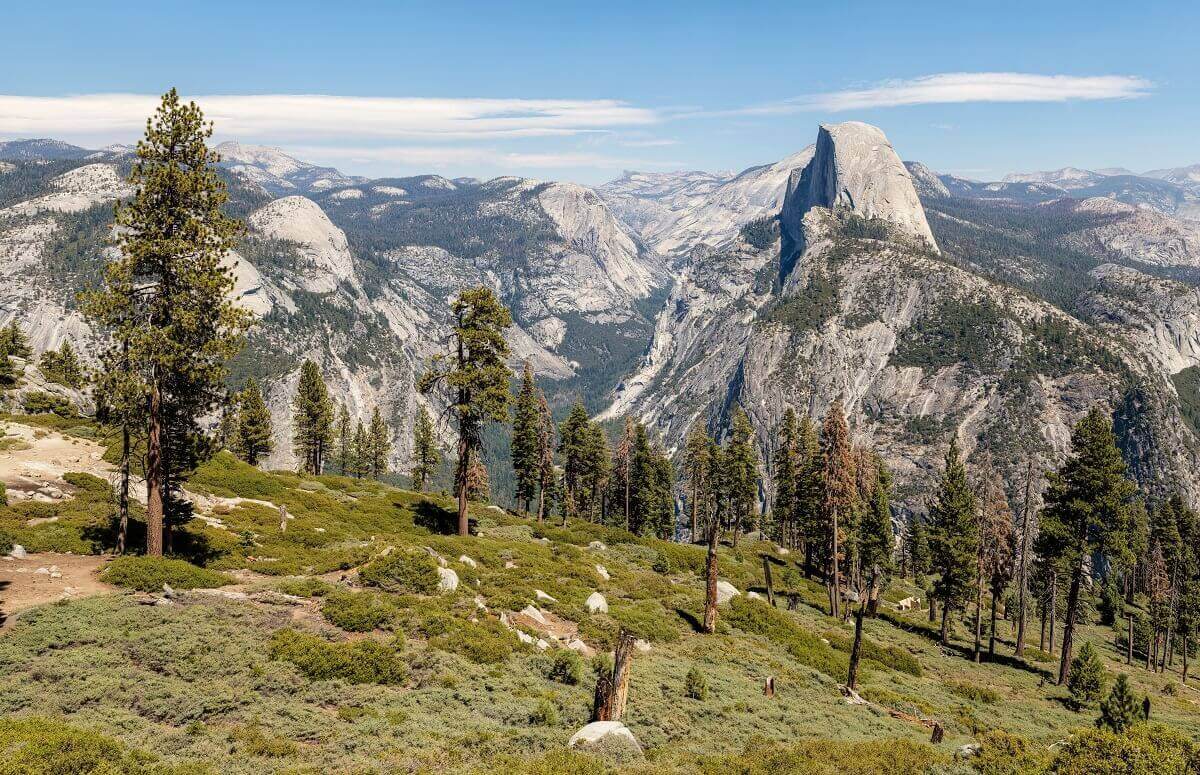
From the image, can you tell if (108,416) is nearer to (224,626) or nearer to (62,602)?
(62,602)

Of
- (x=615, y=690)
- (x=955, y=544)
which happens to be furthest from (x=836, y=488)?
(x=615, y=690)

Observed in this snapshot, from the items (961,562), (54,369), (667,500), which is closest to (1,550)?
(961,562)

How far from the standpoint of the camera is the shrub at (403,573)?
25469mm

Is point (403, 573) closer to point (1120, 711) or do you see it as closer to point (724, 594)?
point (724, 594)

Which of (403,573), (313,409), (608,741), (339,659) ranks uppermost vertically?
(339,659)

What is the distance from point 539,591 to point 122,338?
20082 mm

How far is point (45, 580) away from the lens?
66.6 feet

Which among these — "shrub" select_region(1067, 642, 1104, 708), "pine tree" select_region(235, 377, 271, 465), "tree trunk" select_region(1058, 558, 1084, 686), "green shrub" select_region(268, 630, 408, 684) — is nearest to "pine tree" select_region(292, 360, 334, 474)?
"pine tree" select_region(235, 377, 271, 465)

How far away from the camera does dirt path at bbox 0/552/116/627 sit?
1838 cm

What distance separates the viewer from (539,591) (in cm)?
3058

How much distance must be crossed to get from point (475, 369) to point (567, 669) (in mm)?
20087

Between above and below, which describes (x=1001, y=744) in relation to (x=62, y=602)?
below

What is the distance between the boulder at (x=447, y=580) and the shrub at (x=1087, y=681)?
38246mm

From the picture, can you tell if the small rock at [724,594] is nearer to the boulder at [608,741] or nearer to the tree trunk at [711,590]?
the tree trunk at [711,590]
